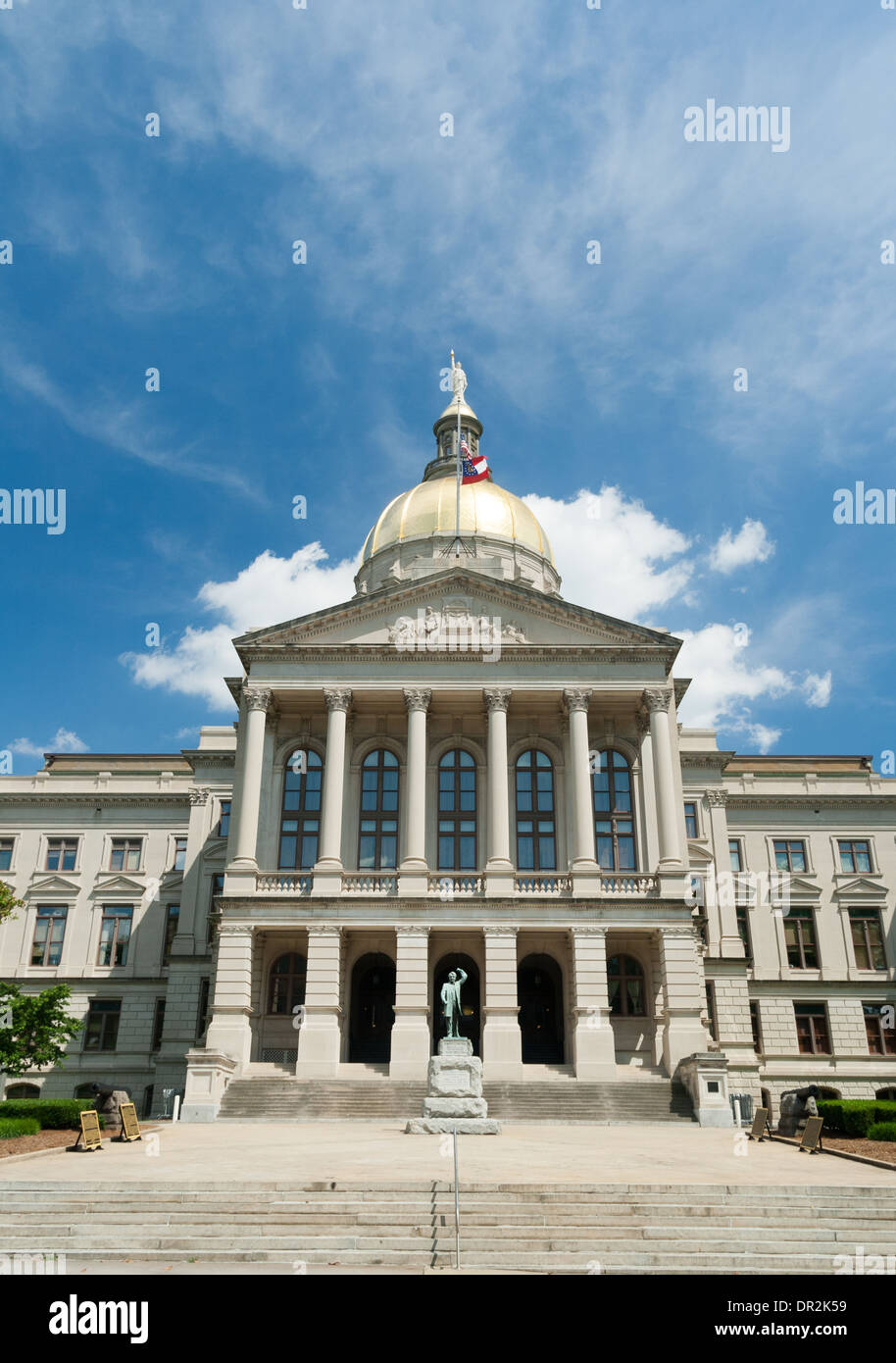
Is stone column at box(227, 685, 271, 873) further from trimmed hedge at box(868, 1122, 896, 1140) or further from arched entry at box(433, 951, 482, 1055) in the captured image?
trimmed hedge at box(868, 1122, 896, 1140)

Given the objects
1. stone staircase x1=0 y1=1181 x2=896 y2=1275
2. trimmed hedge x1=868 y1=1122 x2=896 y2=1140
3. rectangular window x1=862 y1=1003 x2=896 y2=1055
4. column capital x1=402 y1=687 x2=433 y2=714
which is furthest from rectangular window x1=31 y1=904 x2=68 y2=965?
rectangular window x1=862 y1=1003 x2=896 y2=1055

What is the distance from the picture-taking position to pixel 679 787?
4262 cm

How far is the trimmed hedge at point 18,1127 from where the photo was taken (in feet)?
80.2

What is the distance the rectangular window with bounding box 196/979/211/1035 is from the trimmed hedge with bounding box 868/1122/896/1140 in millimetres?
29420

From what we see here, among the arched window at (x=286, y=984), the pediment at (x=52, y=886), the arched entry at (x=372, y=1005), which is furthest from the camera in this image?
the pediment at (x=52, y=886)

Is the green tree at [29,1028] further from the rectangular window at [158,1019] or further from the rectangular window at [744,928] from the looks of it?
the rectangular window at [744,928]

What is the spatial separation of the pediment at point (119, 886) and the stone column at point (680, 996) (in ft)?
86.4

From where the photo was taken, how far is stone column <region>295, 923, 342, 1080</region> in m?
35.7

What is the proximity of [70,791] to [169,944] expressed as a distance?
9725mm

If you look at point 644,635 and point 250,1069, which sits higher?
point 644,635

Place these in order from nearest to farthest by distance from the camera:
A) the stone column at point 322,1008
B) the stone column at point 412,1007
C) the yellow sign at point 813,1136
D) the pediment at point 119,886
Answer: the yellow sign at point 813,1136
the stone column at point 412,1007
the stone column at point 322,1008
the pediment at point 119,886

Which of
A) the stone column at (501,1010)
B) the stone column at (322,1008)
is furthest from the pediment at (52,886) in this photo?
the stone column at (501,1010)
